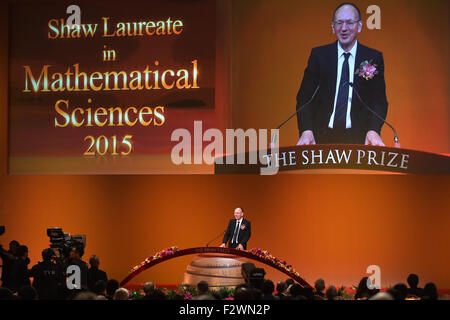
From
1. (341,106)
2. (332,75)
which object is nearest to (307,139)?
(341,106)

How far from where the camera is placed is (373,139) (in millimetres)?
8828

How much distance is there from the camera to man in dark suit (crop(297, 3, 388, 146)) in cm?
888

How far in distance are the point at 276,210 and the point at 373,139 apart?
6.07 feet

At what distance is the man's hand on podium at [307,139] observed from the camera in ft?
A: 29.4

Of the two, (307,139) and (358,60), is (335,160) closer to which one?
(307,139)

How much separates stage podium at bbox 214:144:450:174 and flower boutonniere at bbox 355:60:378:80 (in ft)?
3.60

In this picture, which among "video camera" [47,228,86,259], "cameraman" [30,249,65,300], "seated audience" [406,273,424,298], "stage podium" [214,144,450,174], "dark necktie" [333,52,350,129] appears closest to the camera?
"seated audience" [406,273,424,298]

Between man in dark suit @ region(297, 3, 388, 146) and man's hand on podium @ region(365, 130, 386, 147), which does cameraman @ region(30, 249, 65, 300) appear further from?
Result: man's hand on podium @ region(365, 130, 386, 147)

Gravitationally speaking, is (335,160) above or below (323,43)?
below

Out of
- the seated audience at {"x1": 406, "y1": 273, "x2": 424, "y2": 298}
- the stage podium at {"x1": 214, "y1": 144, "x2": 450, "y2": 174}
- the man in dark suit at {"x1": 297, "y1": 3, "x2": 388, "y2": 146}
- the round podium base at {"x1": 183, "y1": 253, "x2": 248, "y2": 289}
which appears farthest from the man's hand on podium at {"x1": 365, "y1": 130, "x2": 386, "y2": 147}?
the seated audience at {"x1": 406, "y1": 273, "x2": 424, "y2": 298}

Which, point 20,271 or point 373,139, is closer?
point 20,271
